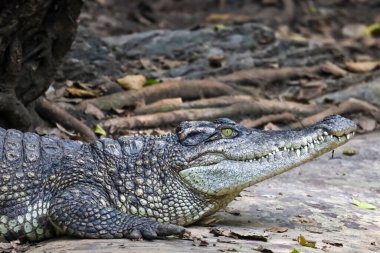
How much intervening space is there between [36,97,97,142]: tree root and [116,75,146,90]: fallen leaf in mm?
1435

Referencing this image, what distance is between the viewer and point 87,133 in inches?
344

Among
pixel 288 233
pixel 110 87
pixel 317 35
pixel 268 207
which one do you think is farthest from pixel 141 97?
pixel 317 35

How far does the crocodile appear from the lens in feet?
19.3

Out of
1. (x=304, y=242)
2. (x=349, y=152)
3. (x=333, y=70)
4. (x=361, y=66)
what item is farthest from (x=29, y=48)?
(x=361, y=66)

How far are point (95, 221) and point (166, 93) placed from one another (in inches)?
182

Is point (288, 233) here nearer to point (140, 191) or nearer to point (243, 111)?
point (140, 191)

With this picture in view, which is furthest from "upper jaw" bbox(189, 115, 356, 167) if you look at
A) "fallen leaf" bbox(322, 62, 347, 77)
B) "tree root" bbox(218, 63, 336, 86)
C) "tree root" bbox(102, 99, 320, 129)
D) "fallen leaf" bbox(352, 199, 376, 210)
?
"fallen leaf" bbox(322, 62, 347, 77)

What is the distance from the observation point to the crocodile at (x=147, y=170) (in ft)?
19.3

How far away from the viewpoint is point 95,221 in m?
5.65

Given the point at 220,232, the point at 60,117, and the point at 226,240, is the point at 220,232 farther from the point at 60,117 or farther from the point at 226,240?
the point at 60,117

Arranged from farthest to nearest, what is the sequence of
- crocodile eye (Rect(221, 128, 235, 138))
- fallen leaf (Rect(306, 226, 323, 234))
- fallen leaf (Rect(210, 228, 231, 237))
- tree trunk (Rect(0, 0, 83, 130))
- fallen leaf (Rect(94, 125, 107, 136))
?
fallen leaf (Rect(94, 125, 107, 136)) → tree trunk (Rect(0, 0, 83, 130)) → crocodile eye (Rect(221, 128, 235, 138)) → fallen leaf (Rect(306, 226, 323, 234)) → fallen leaf (Rect(210, 228, 231, 237))

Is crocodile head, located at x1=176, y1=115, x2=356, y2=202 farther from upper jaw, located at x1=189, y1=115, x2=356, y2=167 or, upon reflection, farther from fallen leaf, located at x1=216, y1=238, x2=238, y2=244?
fallen leaf, located at x1=216, y1=238, x2=238, y2=244

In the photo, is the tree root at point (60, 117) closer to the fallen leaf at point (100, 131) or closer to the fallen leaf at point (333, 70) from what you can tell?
the fallen leaf at point (100, 131)

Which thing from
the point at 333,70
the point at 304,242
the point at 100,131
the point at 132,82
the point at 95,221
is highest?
the point at 333,70
